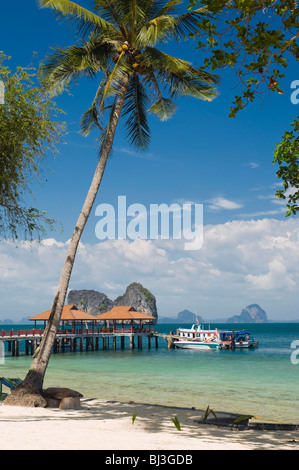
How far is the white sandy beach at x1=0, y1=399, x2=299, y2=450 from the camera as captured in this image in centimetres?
679

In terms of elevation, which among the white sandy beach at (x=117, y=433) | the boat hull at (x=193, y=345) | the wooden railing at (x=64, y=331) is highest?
the white sandy beach at (x=117, y=433)

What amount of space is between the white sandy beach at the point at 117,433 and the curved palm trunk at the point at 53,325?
1.66 ft

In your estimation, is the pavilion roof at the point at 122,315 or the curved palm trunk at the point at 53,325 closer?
the curved palm trunk at the point at 53,325

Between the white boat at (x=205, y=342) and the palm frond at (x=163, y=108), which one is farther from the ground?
the palm frond at (x=163, y=108)

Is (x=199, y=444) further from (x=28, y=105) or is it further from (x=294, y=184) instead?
(x=28, y=105)

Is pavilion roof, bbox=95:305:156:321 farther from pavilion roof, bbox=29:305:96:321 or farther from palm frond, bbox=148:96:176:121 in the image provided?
palm frond, bbox=148:96:176:121

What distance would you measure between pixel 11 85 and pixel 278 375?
26.9 m

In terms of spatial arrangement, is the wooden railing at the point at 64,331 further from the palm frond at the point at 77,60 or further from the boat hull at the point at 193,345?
the palm frond at the point at 77,60

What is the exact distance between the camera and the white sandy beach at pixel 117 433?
6793 millimetres

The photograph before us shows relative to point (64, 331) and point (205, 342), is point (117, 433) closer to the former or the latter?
point (64, 331)

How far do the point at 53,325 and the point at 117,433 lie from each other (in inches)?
189

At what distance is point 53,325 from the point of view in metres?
12.2

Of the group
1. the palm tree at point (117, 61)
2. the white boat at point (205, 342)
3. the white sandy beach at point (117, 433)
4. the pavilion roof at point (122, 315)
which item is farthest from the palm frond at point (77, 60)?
the white boat at point (205, 342)
